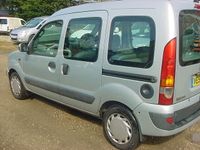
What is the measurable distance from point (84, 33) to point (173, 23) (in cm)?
148

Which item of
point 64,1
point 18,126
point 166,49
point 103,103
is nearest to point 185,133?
point 103,103

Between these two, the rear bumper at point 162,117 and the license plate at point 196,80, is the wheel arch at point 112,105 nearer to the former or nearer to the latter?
the rear bumper at point 162,117

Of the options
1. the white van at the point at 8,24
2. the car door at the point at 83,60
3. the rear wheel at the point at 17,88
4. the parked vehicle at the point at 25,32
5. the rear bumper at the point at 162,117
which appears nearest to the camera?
the rear bumper at the point at 162,117

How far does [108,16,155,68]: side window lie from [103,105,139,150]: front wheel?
2.17 feet

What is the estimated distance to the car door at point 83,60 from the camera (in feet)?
14.5

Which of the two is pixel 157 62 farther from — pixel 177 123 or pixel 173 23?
pixel 177 123

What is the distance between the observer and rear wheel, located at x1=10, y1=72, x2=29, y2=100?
6.37m

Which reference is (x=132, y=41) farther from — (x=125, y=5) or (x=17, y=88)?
Answer: (x=17, y=88)

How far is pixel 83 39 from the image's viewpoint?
15.4 ft

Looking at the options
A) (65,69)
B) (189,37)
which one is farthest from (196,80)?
(65,69)

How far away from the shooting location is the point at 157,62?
3.70 metres

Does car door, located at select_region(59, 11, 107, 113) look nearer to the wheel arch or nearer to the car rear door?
the wheel arch

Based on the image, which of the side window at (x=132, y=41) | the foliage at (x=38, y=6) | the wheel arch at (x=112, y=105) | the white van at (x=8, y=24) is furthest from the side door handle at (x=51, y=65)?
the foliage at (x=38, y=6)

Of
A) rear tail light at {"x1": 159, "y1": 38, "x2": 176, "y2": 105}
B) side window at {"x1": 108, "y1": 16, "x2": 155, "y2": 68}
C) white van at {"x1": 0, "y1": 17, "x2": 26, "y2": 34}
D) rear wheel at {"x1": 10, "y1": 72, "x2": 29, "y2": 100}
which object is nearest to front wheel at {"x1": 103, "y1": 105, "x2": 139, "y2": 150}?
rear tail light at {"x1": 159, "y1": 38, "x2": 176, "y2": 105}
